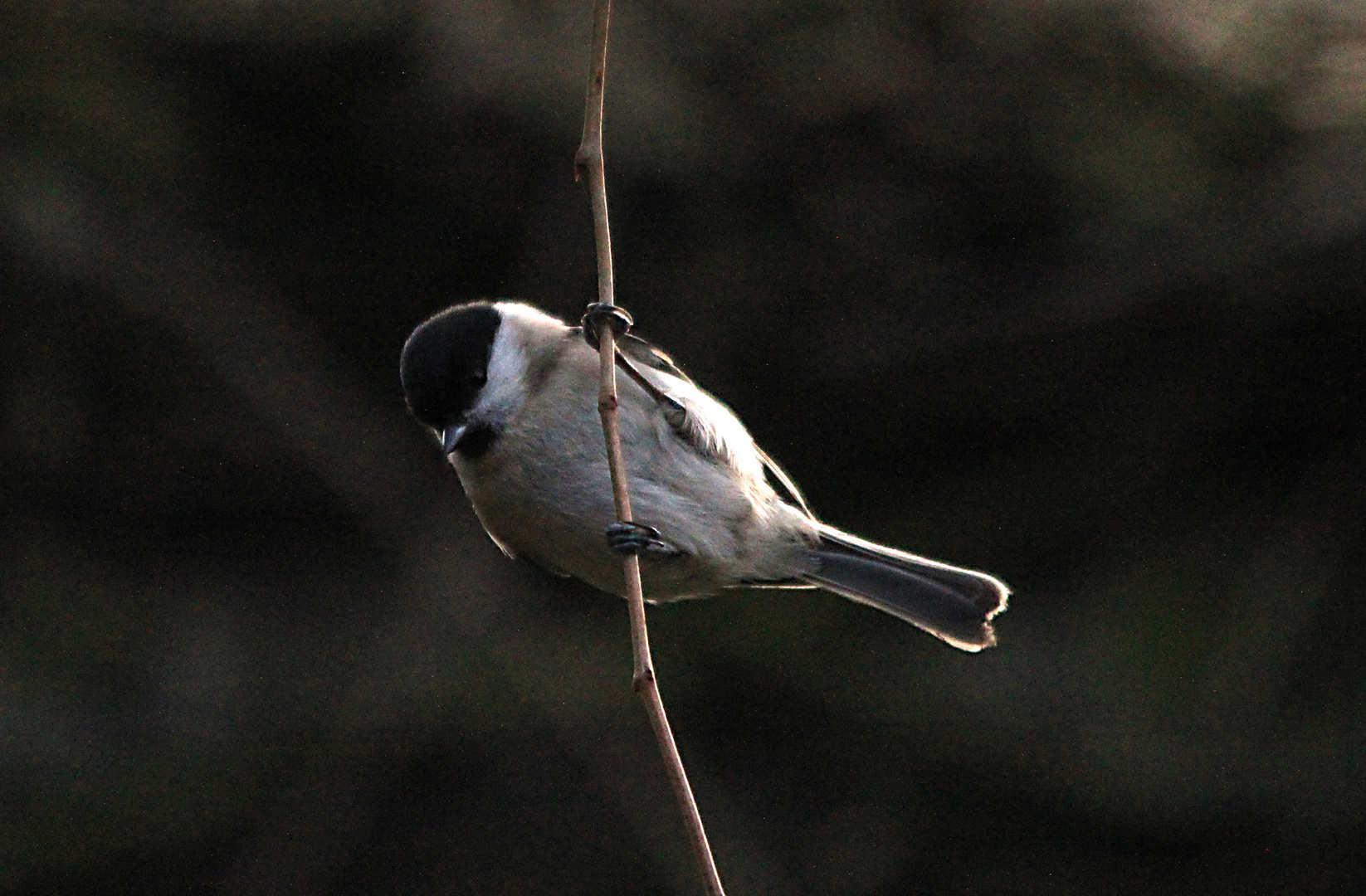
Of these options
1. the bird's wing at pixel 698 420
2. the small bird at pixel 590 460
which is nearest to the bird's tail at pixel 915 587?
the small bird at pixel 590 460

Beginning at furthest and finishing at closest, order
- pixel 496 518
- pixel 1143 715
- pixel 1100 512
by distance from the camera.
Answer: pixel 1100 512, pixel 1143 715, pixel 496 518

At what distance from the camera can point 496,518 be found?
259 centimetres

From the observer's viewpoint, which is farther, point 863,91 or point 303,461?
point 303,461

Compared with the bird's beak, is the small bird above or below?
above

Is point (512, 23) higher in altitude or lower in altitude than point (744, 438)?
higher

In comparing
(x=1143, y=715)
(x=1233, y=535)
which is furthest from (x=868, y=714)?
(x=1233, y=535)

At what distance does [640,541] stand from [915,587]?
2.58 ft

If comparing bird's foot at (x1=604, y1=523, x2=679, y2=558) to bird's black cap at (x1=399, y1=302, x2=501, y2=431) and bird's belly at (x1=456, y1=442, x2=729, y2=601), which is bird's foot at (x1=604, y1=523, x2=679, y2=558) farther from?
bird's black cap at (x1=399, y1=302, x2=501, y2=431)

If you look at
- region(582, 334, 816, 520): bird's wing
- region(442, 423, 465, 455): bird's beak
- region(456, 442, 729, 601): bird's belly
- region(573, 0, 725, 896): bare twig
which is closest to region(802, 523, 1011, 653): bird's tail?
region(582, 334, 816, 520): bird's wing

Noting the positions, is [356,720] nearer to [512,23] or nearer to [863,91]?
[512,23]

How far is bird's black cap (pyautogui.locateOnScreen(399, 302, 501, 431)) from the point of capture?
243 centimetres

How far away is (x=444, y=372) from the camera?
2.43 m

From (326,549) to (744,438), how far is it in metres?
1.95

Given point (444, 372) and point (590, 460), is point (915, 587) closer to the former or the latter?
point (590, 460)
